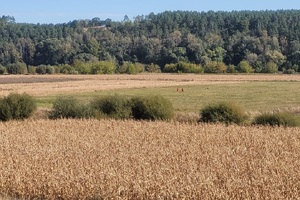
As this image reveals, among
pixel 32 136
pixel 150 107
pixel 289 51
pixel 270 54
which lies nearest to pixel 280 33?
pixel 289 51

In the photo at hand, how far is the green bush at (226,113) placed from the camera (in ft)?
118

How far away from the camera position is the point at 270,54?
15162 centimetres

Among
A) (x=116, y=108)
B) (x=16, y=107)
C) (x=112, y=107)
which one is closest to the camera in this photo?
(x=116, y=108)

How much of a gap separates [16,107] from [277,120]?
1721 cm

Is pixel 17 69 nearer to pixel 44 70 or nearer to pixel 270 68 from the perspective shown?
pixel 44 70

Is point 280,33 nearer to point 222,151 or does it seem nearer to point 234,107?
point 234,107

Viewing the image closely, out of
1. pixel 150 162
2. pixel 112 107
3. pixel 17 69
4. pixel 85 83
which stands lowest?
pixel 17 69

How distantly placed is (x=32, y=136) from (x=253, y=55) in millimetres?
131399

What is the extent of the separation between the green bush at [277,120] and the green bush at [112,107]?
912cm

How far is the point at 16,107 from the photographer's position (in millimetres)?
40156

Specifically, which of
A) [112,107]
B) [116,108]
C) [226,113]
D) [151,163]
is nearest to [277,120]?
[226,113]

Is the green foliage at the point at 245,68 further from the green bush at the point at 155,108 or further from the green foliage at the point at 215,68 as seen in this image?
the green bush at the point at 155,108

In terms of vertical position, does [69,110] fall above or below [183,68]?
above

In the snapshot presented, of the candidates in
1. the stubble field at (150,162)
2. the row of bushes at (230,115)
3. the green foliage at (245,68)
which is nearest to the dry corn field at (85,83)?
the row of bushes at (230,115)
